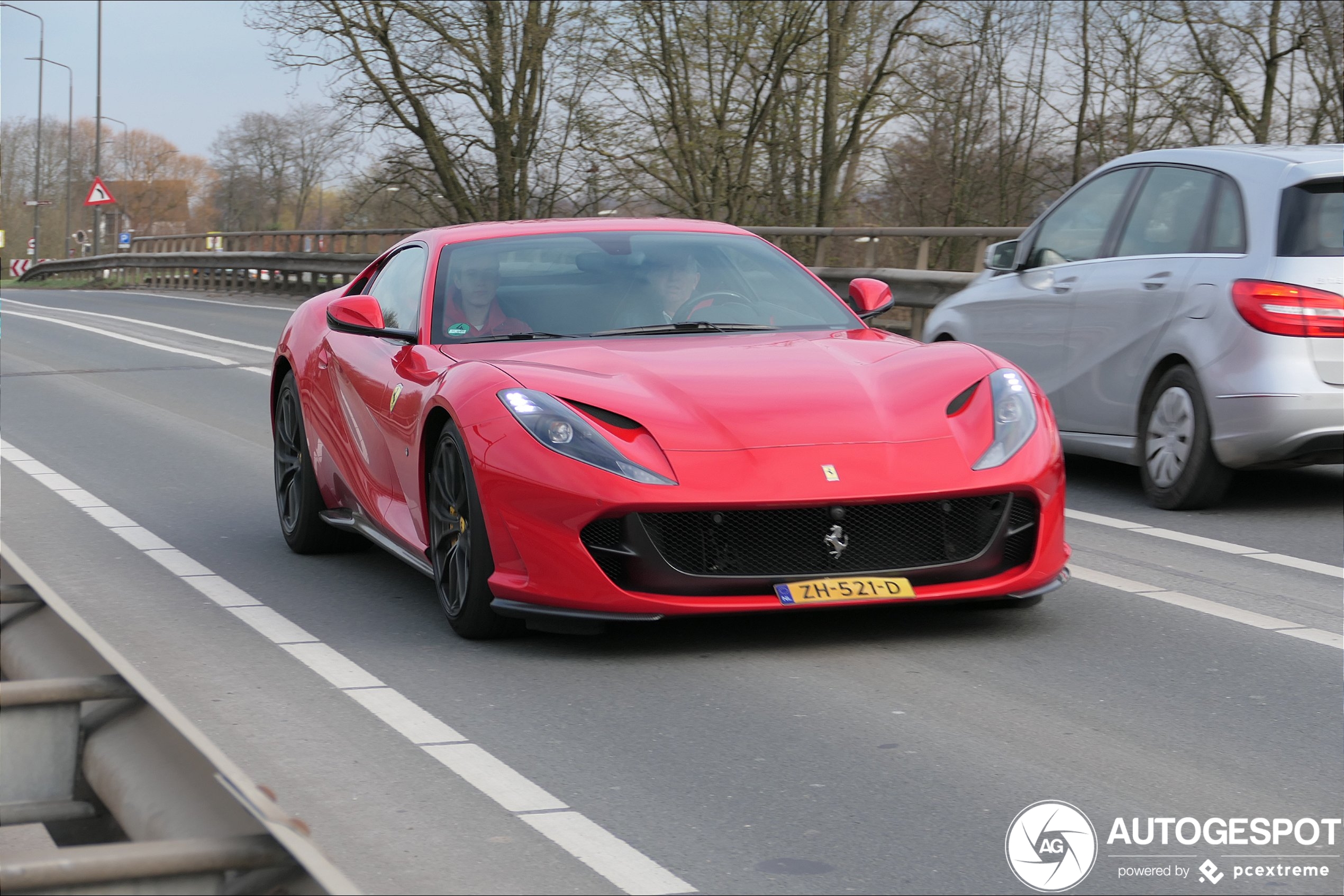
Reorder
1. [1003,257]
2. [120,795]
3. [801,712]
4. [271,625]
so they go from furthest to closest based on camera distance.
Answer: [1003,257] < [271,625] < [801,712] < [120,795]

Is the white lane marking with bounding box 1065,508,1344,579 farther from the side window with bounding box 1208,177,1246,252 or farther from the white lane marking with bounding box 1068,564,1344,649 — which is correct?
the side window with bounding box 1208,177,1246,252

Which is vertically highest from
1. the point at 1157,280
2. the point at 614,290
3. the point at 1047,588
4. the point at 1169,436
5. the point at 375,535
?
the point at 1157,280

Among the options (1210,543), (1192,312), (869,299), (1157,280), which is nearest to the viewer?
(869,299)

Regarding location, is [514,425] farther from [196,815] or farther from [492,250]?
[196,815]

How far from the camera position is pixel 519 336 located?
6.23 m

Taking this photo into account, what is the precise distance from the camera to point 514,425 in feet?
17.4

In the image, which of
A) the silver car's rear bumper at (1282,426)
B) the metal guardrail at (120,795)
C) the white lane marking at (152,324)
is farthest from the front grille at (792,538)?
the white lane marking at (152,324)

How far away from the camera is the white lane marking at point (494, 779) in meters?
3.88

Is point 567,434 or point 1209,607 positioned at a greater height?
point 567,434

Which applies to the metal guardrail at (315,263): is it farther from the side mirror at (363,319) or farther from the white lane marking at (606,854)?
the white lane marking at (606,854)

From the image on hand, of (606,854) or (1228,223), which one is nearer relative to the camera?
(606,854)

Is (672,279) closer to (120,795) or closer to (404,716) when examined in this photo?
(404,716)

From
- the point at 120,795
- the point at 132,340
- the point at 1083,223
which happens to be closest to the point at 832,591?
the point at 120,795

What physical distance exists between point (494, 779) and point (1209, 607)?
3.02 meters
